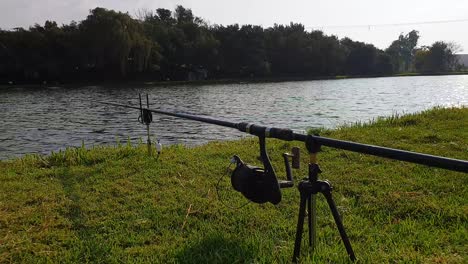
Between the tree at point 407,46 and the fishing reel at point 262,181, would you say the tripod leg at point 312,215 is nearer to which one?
the fishing reel at point 262,181

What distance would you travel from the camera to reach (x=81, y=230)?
4.25m

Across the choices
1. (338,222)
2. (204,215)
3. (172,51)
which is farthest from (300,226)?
(172,51)

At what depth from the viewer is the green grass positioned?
11.9 ft

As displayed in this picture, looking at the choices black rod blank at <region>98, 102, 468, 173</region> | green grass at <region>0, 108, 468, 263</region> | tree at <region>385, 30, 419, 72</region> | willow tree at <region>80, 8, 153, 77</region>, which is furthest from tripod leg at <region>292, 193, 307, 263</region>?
tree at <region>385, 30, 419, 72</region>

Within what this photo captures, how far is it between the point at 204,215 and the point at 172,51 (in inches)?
3150

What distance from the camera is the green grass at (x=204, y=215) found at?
3619 millimetres

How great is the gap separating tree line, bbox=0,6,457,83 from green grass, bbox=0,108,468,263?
6249 cm

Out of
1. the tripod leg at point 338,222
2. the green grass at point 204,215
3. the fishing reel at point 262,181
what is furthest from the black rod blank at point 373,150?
the green grass at point 204,215

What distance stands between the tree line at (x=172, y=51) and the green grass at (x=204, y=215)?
6249 centimetres

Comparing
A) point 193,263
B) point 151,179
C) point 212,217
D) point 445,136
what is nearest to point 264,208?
point 212,217

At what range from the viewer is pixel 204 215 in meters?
4.59

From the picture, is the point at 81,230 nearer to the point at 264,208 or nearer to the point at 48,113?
the point at 264,208

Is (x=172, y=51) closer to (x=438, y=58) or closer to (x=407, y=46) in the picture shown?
(x=438, y=58)

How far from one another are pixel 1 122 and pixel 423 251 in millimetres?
21811
